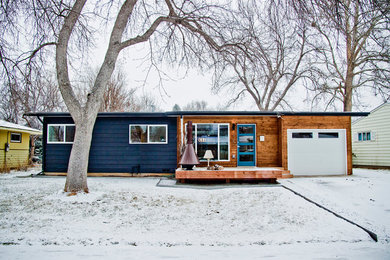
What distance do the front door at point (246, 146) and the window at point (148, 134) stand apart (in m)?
3.21

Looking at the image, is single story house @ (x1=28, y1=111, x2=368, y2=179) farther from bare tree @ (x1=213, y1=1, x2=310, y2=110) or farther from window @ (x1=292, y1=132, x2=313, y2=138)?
bare tree @ (x1=213, y1=1, x2=310, y2=110)

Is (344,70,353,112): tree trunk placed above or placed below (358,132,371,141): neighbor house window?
above

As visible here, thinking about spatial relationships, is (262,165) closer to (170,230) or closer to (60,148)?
(170,230)

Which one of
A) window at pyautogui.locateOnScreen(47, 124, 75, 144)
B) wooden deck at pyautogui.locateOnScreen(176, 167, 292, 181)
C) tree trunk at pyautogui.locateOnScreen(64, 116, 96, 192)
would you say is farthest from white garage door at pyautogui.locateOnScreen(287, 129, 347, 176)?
window at pyautogui.locateOnScreen(47, 124, 75, 144)

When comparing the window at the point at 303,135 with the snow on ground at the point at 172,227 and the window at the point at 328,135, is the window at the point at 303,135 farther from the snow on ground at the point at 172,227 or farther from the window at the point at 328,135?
the snow on ground at the point at 172,227

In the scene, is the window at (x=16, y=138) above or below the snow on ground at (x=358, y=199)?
above

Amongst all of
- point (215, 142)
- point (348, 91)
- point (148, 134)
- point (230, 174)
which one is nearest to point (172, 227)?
point (230, 174)

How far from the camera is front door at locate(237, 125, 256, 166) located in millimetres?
10672

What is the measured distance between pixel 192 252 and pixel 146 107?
2506cm

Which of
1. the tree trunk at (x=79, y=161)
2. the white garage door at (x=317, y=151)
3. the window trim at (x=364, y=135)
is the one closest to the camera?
the tree trunk at (x=79, y=161)

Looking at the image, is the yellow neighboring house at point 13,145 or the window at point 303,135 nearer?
the window at point 303,135

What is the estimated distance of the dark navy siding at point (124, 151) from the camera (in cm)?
1060

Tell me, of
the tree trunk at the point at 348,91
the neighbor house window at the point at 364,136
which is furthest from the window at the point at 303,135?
the tree trunk at the point at 348,91

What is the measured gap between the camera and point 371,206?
590 cm
